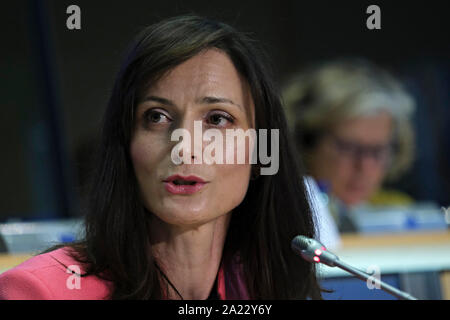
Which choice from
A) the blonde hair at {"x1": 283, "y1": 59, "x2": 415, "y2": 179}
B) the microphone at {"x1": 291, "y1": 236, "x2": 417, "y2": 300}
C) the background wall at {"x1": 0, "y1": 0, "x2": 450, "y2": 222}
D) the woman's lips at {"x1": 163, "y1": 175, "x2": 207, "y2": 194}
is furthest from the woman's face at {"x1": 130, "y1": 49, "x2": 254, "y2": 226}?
the blonde hair at {"x1": 283, "y1": 59, "x2": 415, "y2": 179}

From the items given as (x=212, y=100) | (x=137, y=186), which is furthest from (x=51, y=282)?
(x=212, y=100)

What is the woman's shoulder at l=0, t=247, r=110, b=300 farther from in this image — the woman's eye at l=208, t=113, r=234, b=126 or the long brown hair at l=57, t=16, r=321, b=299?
the woman's eye at l=208, t=113, r=234, b=126

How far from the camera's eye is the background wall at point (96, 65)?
442 cm

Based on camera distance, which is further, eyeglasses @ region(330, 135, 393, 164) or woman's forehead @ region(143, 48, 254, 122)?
eyeglasses @ region(330, 135, 393, 164)

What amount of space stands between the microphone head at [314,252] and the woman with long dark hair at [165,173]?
22cm

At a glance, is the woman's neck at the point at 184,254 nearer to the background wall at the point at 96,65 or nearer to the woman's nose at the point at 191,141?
the woman's nose at the point at 191,141

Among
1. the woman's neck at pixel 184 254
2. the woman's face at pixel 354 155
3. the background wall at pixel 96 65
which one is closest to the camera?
the woman's neck at pixel 184 254

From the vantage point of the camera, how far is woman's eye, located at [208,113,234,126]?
1.50m

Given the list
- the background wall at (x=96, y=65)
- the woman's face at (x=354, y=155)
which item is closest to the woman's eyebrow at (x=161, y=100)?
the background wall at (x=96, y=65)

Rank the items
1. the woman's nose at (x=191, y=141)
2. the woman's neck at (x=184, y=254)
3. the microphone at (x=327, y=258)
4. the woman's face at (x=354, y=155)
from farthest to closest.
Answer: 1. the woman's face at (x=354, y=155)
2. the woman's neck at (x=184, y=254)
3. the woman's nose at (x=191, y=141)
4. the microphone at (x=327, y=258)

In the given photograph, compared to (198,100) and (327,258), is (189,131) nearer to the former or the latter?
(198,100)

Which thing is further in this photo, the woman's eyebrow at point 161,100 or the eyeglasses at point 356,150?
the eyeglasses at point 356,150
